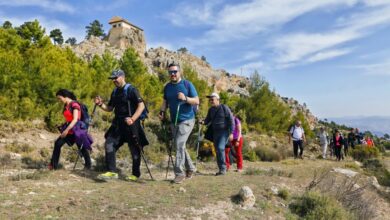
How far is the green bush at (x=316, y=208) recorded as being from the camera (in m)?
5.75

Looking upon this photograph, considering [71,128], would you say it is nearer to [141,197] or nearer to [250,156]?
[141,197]

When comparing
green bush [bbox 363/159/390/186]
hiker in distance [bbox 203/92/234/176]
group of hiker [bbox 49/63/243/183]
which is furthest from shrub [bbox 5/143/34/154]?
green bush [bbox 363/159/390/186]

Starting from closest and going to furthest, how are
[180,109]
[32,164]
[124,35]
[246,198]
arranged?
[246,198] → [180,109] → [32,164] → [124,35]

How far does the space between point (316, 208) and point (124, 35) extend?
312ft

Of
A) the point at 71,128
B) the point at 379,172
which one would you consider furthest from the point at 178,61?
the point at 71,128

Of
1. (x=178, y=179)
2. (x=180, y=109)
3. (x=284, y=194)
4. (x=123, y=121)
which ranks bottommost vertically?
(x=284, y=194)

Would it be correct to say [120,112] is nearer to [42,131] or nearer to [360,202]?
[360,202]

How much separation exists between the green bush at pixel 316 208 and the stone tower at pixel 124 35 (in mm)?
87304

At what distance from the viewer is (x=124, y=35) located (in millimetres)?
95938

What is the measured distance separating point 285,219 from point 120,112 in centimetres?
327

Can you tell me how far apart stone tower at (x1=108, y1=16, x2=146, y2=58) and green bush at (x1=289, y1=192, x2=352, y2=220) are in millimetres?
87304

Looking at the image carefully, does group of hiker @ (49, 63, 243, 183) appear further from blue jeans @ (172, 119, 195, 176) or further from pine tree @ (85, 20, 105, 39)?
pine tree @ (85, 20, 105, 39)

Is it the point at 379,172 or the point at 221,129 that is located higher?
the point at 221,129

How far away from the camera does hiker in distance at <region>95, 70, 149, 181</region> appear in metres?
5.96
